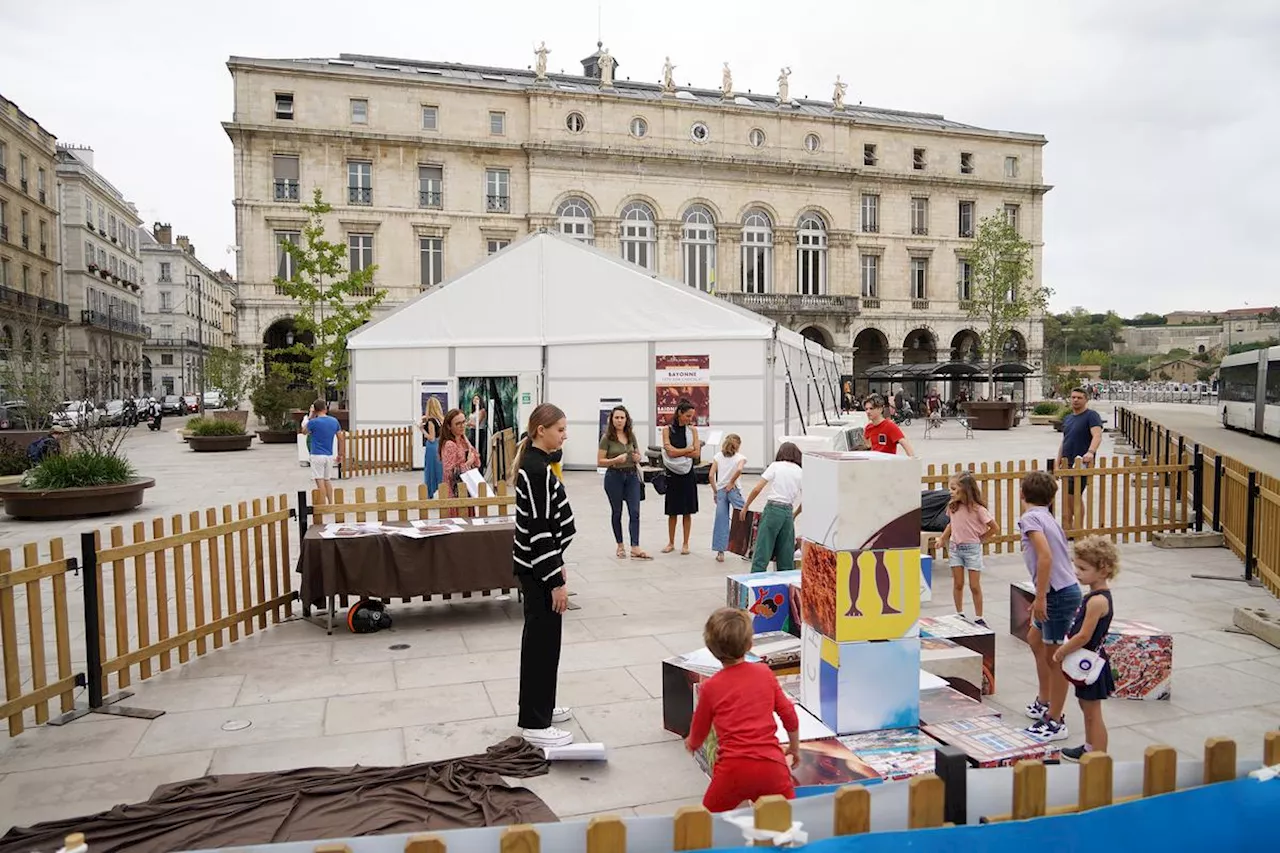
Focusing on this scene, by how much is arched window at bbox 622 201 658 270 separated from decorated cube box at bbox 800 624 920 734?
1688 inches

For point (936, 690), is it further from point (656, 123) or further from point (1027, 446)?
point (656, 123)

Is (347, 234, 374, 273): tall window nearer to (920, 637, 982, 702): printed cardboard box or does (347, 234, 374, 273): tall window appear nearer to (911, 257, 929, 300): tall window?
(911, 257, 929, 300): tall window

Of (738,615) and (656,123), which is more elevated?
(656,123)

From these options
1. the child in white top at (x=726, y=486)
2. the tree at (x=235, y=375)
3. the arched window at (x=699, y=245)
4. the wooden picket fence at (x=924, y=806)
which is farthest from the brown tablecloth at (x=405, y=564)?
the arched window at (x=699, y=245)

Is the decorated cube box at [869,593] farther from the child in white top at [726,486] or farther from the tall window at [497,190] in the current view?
the tall window at [497,190]

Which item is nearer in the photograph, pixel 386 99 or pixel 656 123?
pixel 386 99

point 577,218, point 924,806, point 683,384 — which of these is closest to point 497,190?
point 577,218

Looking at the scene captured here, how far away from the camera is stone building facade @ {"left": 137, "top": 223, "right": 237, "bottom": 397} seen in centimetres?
8681

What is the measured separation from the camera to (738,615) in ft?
12.3

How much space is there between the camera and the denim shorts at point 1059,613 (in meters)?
5.05

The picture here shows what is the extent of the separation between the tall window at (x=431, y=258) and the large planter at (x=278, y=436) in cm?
1698

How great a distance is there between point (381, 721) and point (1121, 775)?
13.6ft

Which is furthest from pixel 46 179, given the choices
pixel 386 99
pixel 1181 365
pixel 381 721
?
pixel 1181 365

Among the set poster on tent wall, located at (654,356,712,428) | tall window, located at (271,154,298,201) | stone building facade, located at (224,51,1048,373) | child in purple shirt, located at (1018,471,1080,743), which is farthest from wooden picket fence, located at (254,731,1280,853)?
tall window, located at (271,154,298,201)
